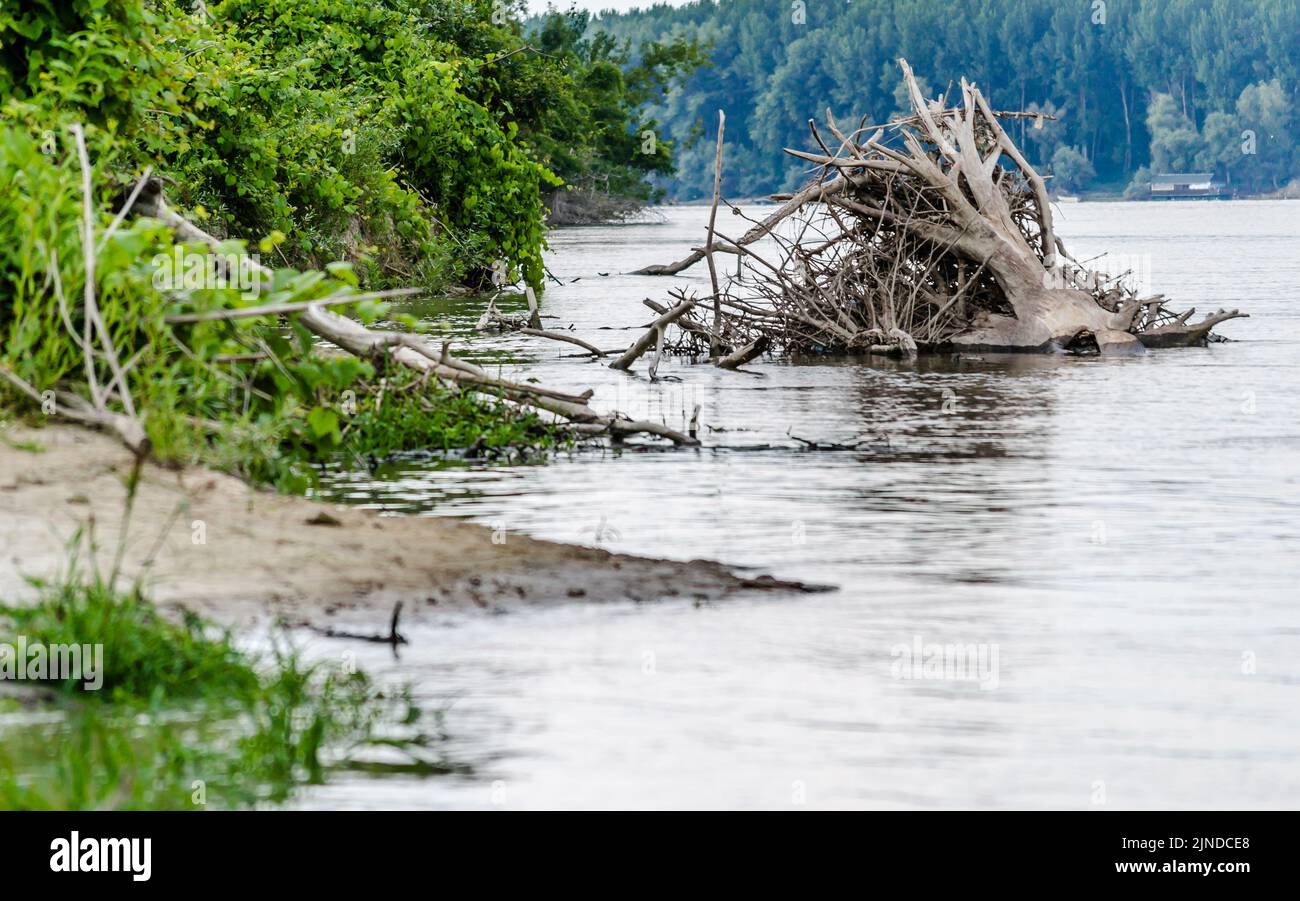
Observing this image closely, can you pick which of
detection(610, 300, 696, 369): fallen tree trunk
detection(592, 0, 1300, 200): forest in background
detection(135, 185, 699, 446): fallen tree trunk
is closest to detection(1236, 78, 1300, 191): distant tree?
detection(592, 0, 1300, 200): forest in background

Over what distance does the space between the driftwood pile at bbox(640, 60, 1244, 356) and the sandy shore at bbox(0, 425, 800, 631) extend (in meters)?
13.7

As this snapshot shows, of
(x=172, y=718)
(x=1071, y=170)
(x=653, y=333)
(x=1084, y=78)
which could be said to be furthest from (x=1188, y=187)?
(x=172, y=718)

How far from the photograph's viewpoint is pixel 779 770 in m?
6.40

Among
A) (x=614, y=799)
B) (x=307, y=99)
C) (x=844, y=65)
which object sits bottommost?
(x=614, y=799)

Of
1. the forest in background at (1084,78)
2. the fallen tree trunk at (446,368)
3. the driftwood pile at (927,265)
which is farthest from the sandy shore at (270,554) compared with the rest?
the forest in background at (1084,78)

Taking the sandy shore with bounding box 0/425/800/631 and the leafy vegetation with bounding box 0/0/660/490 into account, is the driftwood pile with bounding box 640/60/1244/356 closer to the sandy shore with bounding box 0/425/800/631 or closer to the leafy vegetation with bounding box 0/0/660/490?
the leafy vegetation with bounding box 0/0/660/490

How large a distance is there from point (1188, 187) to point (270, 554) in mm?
160081

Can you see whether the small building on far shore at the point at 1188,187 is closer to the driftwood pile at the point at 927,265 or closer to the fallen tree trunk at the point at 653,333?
the driftwood pile at the point at 927,265

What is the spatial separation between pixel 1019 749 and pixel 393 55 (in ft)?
91.8

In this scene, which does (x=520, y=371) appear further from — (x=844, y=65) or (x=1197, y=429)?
(x=844, y=65)

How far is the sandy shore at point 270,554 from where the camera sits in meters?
8.01

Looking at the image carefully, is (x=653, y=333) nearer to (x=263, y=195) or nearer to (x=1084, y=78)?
(x=263, y=195)

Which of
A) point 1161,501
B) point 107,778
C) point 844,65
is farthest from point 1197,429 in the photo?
point 844,65

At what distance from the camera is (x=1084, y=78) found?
163000 mm
